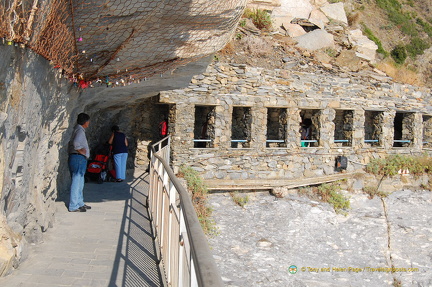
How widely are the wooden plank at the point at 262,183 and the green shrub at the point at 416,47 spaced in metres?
17.8

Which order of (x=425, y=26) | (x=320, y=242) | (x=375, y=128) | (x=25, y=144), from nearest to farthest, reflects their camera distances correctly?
(x=25, y=144), (x=320, y=242), (x=375, y=128), (x=425, y=26)

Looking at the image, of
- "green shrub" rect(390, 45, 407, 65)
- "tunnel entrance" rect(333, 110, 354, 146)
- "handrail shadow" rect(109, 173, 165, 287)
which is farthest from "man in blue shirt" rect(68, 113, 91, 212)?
"green shrub" rect(390, 45, 407, 65)

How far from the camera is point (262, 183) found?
39.3ft

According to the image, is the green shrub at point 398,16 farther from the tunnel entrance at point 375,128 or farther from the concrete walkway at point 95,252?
the concrete walkway at point 95,252

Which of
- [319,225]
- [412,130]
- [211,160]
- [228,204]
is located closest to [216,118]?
[211,160]

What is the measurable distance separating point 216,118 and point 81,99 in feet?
18.8

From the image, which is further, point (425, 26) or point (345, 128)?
point (425, 26)

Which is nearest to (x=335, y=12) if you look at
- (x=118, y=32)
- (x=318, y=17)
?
(x=318, y=17)

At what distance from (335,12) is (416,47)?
27.4 feet

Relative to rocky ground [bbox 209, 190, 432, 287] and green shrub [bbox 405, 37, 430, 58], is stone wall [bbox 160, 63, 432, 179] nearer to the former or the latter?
rocky ground [bbox 209, 190, 432, 287]

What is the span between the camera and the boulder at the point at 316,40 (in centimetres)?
1644

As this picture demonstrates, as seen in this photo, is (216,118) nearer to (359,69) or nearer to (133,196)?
(133,196)

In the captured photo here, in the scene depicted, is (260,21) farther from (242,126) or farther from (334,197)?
(334,197)

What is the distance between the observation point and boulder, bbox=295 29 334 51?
53.9 ft
